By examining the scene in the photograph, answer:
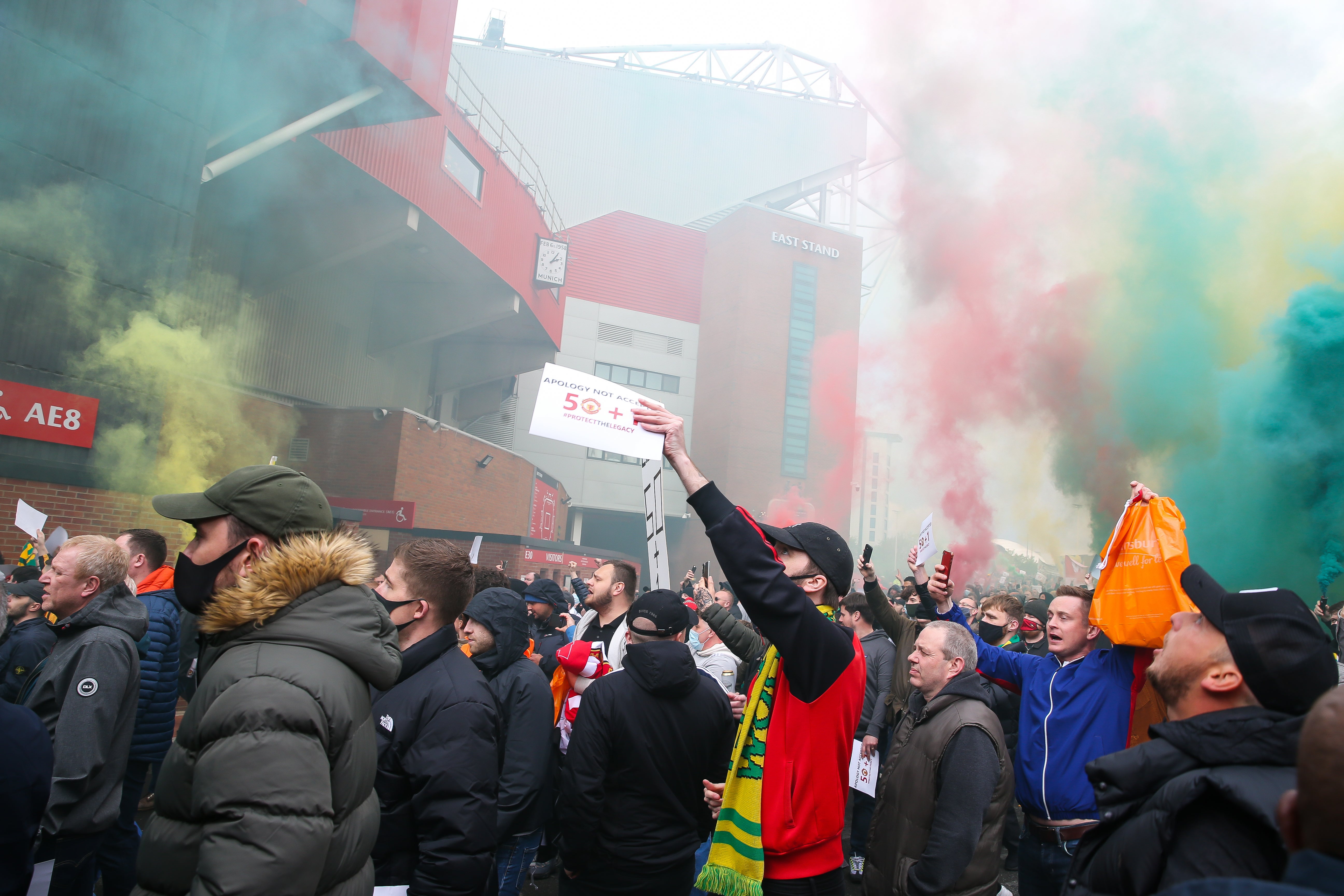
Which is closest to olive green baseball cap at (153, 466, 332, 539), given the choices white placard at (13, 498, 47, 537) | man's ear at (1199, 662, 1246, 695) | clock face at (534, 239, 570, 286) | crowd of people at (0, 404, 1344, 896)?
crowd of people at (0, 404, 1344, 896)

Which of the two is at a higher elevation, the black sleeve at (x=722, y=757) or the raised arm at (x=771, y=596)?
the raised arm at (x=771, y=596)

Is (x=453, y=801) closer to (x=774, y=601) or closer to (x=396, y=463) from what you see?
(x=774, y=601)

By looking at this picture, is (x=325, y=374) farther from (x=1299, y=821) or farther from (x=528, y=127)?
(x=528, y=127)

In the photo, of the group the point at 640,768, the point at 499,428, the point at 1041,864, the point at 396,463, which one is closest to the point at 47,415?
the point at 396,463

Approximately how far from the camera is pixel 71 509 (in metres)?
10.5

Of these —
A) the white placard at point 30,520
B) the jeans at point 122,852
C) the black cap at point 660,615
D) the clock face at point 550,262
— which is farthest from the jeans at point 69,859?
the clock face at point 550,262

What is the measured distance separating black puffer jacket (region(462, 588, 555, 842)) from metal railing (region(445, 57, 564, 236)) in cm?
1605

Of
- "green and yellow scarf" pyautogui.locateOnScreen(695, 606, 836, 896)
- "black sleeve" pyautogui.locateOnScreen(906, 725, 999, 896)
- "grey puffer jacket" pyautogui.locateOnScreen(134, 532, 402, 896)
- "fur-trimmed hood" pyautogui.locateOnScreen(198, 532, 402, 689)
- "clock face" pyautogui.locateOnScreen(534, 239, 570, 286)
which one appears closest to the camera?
"grey puffer jacket" pyautogui.locateOnScreen(134, 532, 402, 896)

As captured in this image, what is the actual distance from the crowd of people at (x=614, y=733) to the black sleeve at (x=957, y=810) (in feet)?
0.04

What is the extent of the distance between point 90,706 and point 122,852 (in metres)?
1.15

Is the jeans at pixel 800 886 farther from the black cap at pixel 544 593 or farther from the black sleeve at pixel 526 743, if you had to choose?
the black cap at pixel 544 593

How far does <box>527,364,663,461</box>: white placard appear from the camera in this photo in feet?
10.2

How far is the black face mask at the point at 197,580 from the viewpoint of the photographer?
6.18 feet

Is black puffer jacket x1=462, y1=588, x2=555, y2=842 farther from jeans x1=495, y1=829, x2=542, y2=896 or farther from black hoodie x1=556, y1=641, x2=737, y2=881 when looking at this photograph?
black hoodie x1=556, y1=641, x2=737, y2=881
